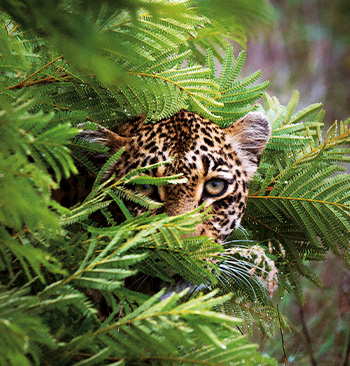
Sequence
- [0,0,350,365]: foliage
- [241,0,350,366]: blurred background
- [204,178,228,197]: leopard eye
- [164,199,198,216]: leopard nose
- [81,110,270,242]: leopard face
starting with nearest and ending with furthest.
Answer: [0,0,350,365]: foliage < [164,199,198,216]: leopard nose < [81,110,270,242]: leopard face < [204,178,228,197]: leopard eye < [241,0,350,366]: blurred background

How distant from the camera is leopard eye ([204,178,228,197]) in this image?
305 centimetres

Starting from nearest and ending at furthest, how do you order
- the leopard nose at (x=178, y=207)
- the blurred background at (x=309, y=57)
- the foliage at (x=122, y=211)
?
the foliage at (x=122, y=211), the leopard nose at (x=178, y=207), the blurred background at (x=309, y=57)

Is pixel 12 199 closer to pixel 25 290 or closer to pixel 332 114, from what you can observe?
pixel 25 290

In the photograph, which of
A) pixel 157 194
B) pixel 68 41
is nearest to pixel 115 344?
pixel 68 41

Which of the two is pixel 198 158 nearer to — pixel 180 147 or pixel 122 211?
pixel 180 147

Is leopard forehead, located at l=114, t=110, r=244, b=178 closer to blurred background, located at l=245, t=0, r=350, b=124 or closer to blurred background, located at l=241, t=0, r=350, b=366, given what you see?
blurred background, located at l=241, t=0, r=350, b=366

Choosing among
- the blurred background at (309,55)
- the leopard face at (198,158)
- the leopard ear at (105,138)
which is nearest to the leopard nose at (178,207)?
the leopard face at (198,158)

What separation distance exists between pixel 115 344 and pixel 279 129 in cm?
212

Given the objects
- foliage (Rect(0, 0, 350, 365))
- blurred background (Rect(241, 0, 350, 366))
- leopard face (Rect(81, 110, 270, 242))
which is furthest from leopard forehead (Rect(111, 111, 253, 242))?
blurred background (Rect(241, 0, 350, 366))

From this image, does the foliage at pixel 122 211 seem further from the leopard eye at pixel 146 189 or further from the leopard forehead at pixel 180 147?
the leopard eye at pixel 146 189

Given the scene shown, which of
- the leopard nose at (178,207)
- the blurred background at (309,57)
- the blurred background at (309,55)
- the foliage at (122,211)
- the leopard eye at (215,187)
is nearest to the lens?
the foliage at (122,211)

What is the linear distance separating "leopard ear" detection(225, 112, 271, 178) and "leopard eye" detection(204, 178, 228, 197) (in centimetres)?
25

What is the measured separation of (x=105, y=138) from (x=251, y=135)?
3.21 feet

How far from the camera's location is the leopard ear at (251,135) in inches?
122
